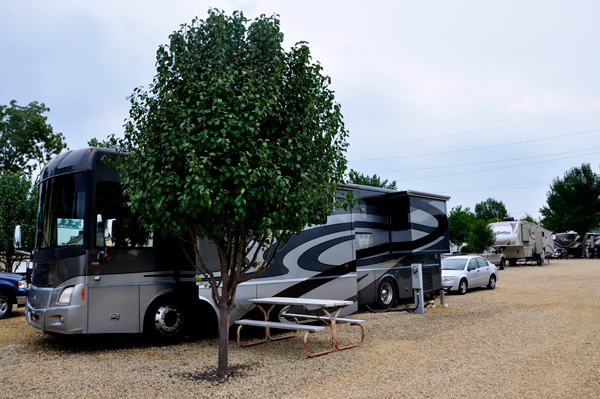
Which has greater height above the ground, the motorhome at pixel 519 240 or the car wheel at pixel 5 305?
the motorhome at pixel 519 240

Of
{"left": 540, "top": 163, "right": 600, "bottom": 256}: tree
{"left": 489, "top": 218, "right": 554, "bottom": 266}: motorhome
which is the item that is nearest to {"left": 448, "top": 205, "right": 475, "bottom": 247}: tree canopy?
{"left": 540, "top": 163, "right": 600, "bottom": 256}: tree

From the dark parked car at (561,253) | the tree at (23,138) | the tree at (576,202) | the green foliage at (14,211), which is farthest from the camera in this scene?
the tree at (576,202)

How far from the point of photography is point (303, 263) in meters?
9.34

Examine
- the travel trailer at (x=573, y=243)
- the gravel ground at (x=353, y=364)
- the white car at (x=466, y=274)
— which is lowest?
the gravel ground at (x=353, y=364)

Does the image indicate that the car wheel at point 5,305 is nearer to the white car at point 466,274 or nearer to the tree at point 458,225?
the white car at point 466,274

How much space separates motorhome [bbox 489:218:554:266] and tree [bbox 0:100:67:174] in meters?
28.9

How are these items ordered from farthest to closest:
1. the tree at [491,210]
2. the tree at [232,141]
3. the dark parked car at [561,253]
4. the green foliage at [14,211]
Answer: the tree at [491,210]
the dark parked car at [561,253]
the green foliage at [14,211]
the tree at [232,141]

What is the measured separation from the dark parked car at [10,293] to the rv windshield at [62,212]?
4501 millimetres

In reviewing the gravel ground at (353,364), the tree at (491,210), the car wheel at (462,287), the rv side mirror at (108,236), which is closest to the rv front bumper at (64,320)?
the gravel ground at (353,364)

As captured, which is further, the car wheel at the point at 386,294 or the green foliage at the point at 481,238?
the green foliage at the point at 481,238

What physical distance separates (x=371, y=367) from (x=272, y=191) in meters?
2.79

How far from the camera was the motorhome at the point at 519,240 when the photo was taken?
31.9 m

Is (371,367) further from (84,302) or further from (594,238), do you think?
(594,238)

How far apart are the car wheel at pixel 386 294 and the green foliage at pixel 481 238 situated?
73.7 ft
